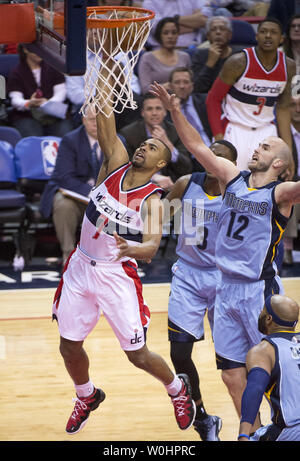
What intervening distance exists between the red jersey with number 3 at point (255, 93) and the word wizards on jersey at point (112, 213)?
10.5 ft

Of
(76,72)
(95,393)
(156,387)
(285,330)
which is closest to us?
(285,330)

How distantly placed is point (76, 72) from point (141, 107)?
4.50 meters

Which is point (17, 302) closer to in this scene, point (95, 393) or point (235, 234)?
point (95, 393)

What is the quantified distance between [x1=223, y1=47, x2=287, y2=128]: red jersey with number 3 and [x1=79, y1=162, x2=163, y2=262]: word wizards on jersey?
3.20 m

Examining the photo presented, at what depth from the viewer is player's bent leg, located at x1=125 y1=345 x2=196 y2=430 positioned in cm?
471

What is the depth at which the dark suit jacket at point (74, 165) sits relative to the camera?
318 inches

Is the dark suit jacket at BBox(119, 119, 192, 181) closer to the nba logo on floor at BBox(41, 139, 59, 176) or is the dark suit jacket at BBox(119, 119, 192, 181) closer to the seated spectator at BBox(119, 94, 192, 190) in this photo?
the seated spectator at BBox(119, 94, 192, 190)

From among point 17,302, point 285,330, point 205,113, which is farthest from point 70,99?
point 285,330

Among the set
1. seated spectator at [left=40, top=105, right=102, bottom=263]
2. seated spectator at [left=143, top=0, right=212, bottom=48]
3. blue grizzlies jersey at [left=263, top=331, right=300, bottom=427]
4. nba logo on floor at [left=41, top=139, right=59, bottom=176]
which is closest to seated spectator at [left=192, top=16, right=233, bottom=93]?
seated spectator at [left=143, top=0, right=212, bottom=48]

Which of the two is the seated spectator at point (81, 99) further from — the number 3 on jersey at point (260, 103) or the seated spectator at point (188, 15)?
the number 3 on jersey at point (260, 103)

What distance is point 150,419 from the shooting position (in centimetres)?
511

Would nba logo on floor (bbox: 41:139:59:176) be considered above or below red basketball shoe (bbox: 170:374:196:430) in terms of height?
below

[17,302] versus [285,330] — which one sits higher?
[285,330]

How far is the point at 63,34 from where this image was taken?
4.18 metres
